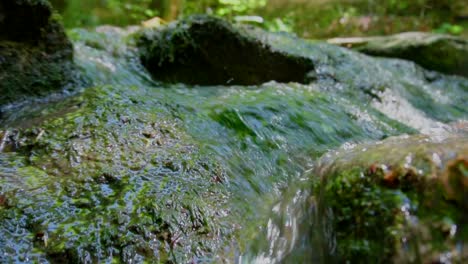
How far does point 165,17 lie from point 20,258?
24.2 feet

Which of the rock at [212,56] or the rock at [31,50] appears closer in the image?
the rock at [31,50]

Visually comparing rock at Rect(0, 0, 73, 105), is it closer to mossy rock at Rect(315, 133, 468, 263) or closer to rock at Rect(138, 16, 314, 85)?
rock at Rect(138, 16, 314, 85)

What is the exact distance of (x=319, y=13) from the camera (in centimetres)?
1038

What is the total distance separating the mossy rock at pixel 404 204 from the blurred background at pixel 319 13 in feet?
23.9

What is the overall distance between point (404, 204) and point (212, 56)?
3.46m

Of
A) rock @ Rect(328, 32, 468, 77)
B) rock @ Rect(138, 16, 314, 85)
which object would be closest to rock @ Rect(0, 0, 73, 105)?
rock @ Rect(138, 16, 314, 85)

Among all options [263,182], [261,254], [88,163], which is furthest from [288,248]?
[88,163]

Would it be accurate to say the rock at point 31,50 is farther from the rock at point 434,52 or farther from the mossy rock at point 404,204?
the rock at point 434,52

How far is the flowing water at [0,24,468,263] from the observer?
→ 1.81 meters

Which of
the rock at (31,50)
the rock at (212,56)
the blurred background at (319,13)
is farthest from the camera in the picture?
the blurred background at (319,13)

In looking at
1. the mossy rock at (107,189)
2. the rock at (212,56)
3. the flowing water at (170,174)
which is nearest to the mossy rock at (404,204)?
the flowing water at (170,174)

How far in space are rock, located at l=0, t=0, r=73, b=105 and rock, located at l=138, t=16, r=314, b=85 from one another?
4.01ft

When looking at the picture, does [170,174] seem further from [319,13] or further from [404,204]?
[319,13]

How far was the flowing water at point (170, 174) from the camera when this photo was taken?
181cm
